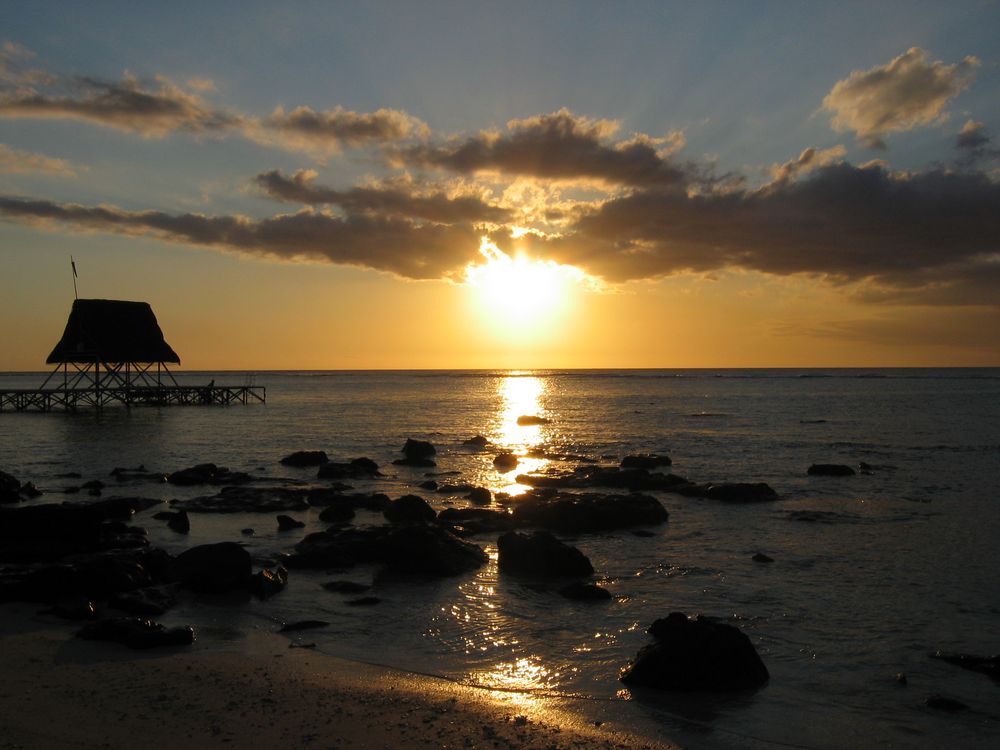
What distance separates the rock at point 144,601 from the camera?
11.0 meters

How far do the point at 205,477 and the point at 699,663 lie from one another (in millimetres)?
22124

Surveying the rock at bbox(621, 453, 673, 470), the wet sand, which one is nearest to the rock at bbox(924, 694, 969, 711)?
the wet sand

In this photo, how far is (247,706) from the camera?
25.0ft

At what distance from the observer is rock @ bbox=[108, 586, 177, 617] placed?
433 inches

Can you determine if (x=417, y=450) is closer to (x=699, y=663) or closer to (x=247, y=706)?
(x=699, y=663)

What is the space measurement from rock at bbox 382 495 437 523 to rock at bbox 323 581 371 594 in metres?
5.56

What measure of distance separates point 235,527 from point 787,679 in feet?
45.6

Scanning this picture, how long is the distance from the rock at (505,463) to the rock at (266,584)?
18.9 m

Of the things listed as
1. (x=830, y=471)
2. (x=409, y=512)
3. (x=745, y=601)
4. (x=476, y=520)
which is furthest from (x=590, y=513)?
(x=830, y=471)

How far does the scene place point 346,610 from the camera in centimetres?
1162

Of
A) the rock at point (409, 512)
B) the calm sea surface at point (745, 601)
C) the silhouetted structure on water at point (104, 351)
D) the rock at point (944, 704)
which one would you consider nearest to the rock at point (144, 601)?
the calm sea surface at point (745, 601)

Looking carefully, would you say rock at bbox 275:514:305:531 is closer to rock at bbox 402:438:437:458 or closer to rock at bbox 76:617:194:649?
rock at bbox 76:617:194:649

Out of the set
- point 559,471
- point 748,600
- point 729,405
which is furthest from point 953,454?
point 729,405

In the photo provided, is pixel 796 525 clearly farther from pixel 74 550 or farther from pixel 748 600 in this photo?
pixel 74 550
